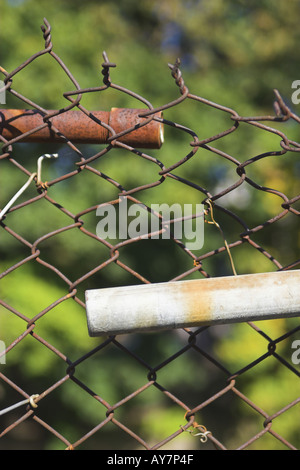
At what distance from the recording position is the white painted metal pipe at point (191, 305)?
3.20 ft

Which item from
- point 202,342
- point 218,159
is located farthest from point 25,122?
point 202,342

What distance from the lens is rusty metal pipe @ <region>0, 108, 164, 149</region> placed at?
1.08 m

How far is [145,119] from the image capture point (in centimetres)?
108

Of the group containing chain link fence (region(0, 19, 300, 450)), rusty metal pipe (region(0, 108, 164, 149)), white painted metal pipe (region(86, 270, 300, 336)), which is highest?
chain link fence (region(0, 19, 300, 450))

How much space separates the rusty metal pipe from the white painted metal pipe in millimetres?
333

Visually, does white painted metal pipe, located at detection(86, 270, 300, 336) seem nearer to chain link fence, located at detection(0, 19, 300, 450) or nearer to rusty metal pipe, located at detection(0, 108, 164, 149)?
rusty metal pipe, located at detection(0, 108, 164, 149)

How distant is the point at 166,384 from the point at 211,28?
17.7ft

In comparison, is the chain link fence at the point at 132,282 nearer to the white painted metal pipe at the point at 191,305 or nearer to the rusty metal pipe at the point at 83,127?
the rusty metal pipe at the point at 83,127

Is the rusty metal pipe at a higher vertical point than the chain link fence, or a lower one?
lower

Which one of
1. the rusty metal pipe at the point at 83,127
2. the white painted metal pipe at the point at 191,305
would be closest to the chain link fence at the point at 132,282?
the rusty metal pipe at the point at 83,127

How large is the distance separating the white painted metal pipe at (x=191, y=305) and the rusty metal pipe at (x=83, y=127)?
1.09 ft

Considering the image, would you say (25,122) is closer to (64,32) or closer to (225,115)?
(64,32)

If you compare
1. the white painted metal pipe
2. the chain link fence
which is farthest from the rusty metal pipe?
the chain link fence

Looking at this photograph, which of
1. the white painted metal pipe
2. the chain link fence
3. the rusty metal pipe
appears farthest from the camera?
the chain link fence
